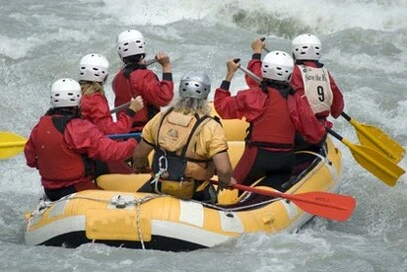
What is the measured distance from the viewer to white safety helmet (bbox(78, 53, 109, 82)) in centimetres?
666

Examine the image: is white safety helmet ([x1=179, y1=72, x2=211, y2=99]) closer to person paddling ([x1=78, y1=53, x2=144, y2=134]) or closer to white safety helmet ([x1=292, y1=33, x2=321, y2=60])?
person paddling ([x1=78, y1=53, x2=144, y2=134])

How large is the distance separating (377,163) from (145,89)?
6.51 ft

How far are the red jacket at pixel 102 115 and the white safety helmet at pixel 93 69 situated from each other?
0.12m

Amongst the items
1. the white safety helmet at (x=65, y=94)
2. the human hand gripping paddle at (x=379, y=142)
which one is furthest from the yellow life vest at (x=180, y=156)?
the human hand gripping paddle at (x=379, y=142)

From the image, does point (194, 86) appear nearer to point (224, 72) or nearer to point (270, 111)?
point (270, 111)

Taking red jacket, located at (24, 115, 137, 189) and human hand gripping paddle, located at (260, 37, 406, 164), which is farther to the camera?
human hand gripping paddle, located at (260, 37, 406, 164)

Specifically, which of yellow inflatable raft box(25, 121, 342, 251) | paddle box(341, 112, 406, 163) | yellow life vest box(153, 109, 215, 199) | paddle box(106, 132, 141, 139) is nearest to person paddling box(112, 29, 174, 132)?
paddle box(106, 132, 141, 139)

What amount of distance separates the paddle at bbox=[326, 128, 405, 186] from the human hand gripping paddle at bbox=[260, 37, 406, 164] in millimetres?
364

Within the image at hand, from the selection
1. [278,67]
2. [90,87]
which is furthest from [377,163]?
[90,87]

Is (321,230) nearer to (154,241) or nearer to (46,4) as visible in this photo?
(154,241)

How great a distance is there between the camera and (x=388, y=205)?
7.89 metres

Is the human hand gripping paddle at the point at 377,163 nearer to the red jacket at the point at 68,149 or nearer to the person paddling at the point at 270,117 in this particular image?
the person paddling at the point at 270,117

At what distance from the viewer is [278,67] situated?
663cm

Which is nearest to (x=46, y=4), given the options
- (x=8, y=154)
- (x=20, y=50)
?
(x=20, y=50)
